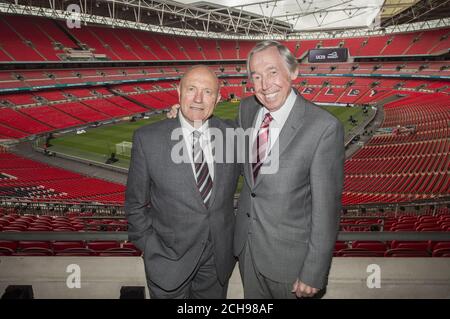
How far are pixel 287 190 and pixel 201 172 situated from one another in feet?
2.45

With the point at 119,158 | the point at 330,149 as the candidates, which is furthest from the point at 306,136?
the point at 119,158

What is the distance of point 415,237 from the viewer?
2.98 m

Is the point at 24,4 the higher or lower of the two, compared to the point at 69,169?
higher

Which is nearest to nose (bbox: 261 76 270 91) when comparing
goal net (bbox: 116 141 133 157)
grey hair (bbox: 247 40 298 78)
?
grey hair (bbox: 247 40 298 78)

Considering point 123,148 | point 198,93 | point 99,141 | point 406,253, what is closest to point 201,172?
point 198,93

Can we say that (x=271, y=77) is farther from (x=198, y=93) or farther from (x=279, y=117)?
(x=198, y=93)

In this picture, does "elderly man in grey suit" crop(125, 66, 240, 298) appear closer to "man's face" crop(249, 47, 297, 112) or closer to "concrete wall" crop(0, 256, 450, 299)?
"man's face" crop(249, 47, 297, 112)

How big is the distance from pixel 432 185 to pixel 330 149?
13957 mm

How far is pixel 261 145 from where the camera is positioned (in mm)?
2582

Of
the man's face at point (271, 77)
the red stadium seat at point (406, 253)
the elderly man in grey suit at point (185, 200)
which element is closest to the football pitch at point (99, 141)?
the red stadium seat at point (406, 253)

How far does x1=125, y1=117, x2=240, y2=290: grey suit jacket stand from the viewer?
261 centimetres

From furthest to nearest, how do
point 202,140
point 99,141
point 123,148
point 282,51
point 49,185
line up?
point 99,141, point 123,148, point 49,185, point 202,140, point 282,51

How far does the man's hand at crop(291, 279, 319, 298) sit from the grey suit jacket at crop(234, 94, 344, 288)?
0.05 m

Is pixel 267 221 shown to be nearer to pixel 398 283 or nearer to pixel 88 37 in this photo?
pixel 398 283
